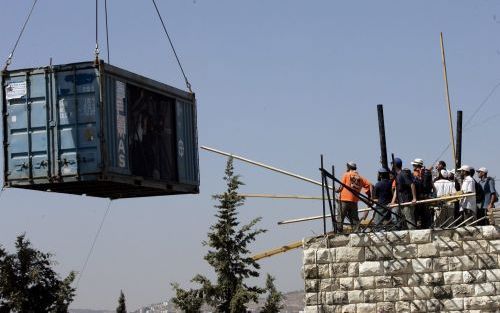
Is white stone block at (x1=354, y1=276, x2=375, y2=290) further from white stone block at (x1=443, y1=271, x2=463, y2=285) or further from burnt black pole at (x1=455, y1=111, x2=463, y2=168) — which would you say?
burnt black pole at (x1=455, y1=111, x2=463, y2=168)

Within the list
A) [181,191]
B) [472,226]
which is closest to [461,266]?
[472,226]

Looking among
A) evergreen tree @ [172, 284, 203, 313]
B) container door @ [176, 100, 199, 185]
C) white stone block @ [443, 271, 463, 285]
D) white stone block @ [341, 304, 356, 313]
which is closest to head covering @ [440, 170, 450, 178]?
white stone block @ [443, 271, 463, 285]

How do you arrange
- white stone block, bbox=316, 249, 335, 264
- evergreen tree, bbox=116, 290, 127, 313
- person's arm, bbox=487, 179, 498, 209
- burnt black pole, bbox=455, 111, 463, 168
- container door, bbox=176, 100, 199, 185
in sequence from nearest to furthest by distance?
white stone block, bbox=316, 249, 335, 264 → person's arm, bbox=487, 179, 498, 209 → container door, bbox=176, 100, 199, 185 → burnt black pole, bbox=455, 111, 463, 168 → evergreen tree, bbox=116, 290, 127, 313

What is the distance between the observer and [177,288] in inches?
1521

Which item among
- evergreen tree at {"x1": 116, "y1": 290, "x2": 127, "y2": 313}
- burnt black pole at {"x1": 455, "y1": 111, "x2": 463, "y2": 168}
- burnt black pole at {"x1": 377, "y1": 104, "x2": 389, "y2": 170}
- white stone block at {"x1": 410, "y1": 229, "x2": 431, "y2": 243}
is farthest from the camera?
evergreen tree at {"x1": 116, "y1": 290, "x2": 127, "y2": 313}

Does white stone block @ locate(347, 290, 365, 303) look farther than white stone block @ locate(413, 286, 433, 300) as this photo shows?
Yes

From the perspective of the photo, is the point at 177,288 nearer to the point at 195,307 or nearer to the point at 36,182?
the point at 195,307

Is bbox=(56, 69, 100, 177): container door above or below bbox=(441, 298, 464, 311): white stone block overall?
above

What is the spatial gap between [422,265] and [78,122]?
6.62 m

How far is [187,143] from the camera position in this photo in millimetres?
23859

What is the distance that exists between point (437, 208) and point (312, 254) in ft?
8.66

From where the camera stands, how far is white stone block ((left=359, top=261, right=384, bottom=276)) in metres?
19.9

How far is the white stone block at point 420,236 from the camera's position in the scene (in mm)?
19828

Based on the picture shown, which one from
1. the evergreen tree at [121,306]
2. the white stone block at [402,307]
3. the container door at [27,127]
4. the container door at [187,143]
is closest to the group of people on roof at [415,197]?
the white stone block at [402,307]
